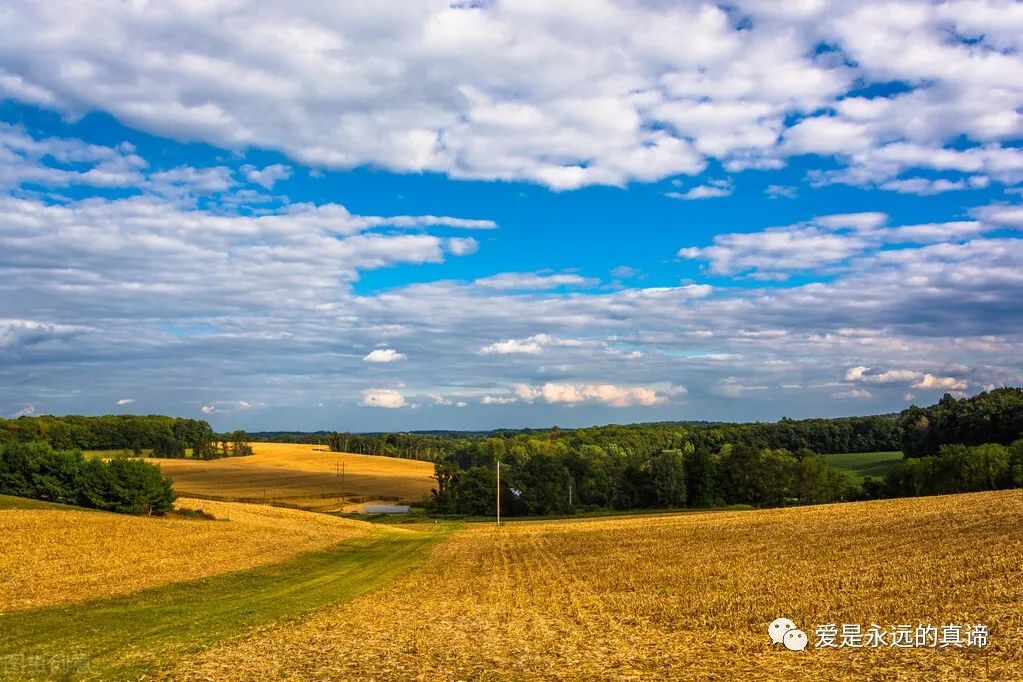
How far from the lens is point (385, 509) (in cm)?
11338

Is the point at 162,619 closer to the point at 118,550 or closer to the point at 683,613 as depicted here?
the point at 683,613

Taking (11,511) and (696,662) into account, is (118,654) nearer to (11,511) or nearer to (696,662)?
(696,662)

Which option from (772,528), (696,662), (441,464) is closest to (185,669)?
(696,662)

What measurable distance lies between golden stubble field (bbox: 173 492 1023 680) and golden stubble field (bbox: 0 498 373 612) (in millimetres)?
11332

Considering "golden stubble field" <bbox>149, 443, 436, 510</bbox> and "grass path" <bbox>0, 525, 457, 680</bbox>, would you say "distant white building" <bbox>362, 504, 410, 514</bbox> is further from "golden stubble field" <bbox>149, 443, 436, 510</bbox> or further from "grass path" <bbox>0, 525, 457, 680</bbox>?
"grass path" <bbox>0, 525, 457, 680</bbox>

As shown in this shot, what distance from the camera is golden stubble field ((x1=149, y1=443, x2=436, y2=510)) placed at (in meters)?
124

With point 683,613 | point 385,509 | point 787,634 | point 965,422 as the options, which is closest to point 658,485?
point 385,509

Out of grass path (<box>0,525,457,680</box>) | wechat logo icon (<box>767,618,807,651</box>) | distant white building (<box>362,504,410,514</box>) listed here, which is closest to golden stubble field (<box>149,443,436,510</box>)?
distant white building (<box>362,504,410,514</box>)

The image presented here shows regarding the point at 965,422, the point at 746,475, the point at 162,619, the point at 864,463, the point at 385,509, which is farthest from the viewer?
the point at 864,463

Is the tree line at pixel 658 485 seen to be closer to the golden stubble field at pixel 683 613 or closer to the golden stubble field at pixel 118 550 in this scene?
the golden stubble field at pixel 118 550

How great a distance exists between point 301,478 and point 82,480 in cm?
8786

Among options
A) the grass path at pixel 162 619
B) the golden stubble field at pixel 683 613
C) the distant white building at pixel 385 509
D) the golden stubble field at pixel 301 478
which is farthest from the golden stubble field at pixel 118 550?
the golden stubble field at pixel 301 478

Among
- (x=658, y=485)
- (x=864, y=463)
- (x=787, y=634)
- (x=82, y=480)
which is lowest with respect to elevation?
(x=864, y=463)

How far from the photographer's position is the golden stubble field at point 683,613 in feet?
44.7
